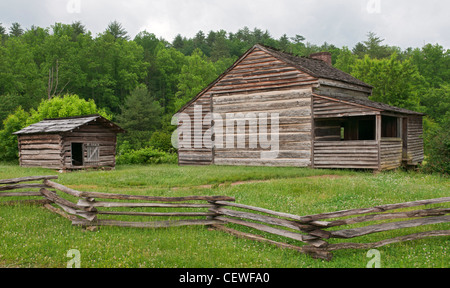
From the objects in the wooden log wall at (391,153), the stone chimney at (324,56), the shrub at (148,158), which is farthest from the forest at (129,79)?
the wooden log wall at (391,153)

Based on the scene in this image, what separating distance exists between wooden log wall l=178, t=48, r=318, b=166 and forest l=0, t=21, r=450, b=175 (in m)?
7.84

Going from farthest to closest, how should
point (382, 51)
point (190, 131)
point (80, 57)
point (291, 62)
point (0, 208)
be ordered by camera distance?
point (382, 51), point (80, 57), point (190, 131), point (291, 62), point (0, 208)

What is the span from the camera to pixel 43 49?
59.5m

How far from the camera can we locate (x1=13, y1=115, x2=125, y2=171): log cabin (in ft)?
82.9

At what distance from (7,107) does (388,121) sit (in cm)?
4369

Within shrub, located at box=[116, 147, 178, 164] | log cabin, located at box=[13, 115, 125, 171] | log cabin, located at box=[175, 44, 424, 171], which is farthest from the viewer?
shrub, located at box=[116, 147, 178, 164]

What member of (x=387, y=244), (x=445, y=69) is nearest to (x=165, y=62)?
(x=445, y=69)

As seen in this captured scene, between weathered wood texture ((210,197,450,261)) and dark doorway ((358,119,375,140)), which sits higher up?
dark doorway ((358,119,375,140))

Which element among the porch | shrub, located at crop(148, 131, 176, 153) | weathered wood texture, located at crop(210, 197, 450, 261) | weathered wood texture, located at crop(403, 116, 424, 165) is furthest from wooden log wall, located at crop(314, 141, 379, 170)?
shrub, located at crop(148, 131, 176, 153)

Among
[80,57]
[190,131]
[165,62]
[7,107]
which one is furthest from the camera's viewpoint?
[165,62]

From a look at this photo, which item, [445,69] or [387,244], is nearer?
[387,244]

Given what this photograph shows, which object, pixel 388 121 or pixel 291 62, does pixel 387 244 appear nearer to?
pixel 291 62

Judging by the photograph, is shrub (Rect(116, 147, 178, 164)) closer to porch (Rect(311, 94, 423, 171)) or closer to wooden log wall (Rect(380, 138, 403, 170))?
porch (Rect(311, 94, 423, 171))

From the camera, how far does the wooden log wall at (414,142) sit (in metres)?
23.9
